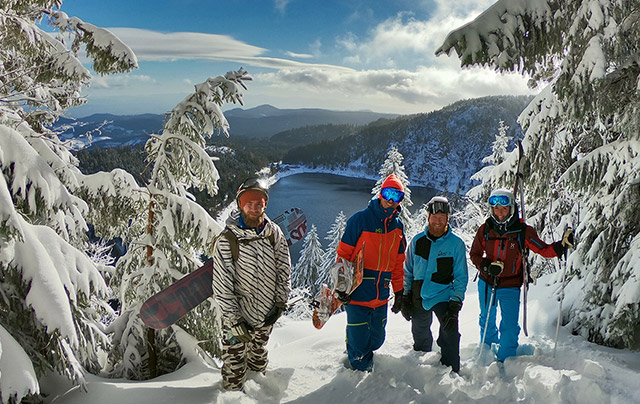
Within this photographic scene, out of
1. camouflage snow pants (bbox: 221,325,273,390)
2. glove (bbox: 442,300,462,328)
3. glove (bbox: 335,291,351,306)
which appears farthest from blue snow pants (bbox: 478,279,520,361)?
camouflage snow pants (bbox: 221,325,273,390)

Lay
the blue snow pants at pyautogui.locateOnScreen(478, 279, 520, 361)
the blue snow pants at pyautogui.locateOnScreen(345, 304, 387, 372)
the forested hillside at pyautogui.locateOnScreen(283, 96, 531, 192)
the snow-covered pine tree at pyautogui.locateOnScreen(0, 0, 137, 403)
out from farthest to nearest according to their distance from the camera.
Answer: the forested hillside at pyautogui.locateOnScreen(283, 96, 531, 192) → the blue snow pants at pyautogui.locateOnScreen(478, 279, 520, 361) → the blue snow pants at pyautogui.locateOnScreen(345, 304, 387, 372) → the snow-covered pine tree at pyautogui.locateOnScreen(0, 0, 137, 403)

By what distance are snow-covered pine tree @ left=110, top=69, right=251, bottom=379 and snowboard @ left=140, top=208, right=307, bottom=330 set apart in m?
0.41

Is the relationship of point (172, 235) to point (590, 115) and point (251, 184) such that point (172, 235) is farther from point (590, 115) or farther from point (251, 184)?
point (590, 115)

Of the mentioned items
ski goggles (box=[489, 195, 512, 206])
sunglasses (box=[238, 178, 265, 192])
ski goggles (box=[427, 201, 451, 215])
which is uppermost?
sunglasses (box=[238, 178, 265, 192])

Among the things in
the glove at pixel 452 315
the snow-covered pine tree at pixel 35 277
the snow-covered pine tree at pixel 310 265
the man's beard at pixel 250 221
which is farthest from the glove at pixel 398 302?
the snow-covered pine tree at pixel 310 265

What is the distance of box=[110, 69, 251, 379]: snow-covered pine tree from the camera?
15.9 ft

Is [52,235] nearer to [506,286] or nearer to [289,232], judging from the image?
[289,232]

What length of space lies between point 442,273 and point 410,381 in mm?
1241

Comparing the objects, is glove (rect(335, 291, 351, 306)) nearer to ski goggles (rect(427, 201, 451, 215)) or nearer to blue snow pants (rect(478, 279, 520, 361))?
ski goggles (rect(427, 201, 451, 215))

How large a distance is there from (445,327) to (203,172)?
371 cm

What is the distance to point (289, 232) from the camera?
18.3 feet

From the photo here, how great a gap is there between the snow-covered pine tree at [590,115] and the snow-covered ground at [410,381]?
2.43 feet

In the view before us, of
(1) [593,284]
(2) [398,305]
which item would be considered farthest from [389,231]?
(1) [593,284]

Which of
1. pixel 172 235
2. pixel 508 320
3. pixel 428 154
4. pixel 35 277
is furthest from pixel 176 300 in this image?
pixel 428 154
